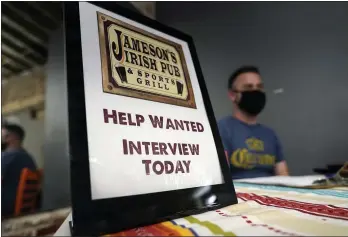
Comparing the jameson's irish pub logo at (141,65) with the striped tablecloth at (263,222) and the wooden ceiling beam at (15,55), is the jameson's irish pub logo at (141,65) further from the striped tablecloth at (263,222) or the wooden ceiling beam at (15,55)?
the wooden ceiling beam at (15,55)

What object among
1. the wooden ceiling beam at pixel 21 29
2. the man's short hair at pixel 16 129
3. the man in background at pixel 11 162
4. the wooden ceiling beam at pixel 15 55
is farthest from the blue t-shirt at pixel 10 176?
the wooden ceiling beam at pixel 21 29

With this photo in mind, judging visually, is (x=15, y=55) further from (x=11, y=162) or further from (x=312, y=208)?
(x=312, y=208)

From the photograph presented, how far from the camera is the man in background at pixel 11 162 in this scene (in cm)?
148

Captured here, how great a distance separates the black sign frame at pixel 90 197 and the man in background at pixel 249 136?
A: 698 mm

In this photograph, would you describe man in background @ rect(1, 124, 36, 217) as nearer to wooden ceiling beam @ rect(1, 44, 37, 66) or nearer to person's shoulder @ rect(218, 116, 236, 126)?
wooden ceiling beam @ rect(1, 44, 37, 66)

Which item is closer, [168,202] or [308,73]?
[168,202]

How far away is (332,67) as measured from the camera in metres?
0.91

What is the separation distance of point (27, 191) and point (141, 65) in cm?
161

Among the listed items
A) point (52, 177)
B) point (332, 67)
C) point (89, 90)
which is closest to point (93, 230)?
point (89, 90)

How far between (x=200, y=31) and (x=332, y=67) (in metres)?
0.62

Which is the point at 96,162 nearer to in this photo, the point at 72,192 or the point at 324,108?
the point at 72,192

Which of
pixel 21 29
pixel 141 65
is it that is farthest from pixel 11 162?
pixel 141 65

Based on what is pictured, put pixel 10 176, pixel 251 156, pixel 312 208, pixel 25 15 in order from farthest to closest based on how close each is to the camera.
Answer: pixel 25 15, pixel 10 176, pixel 251 156, pixel 312 208

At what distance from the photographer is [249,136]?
1.26 meters
